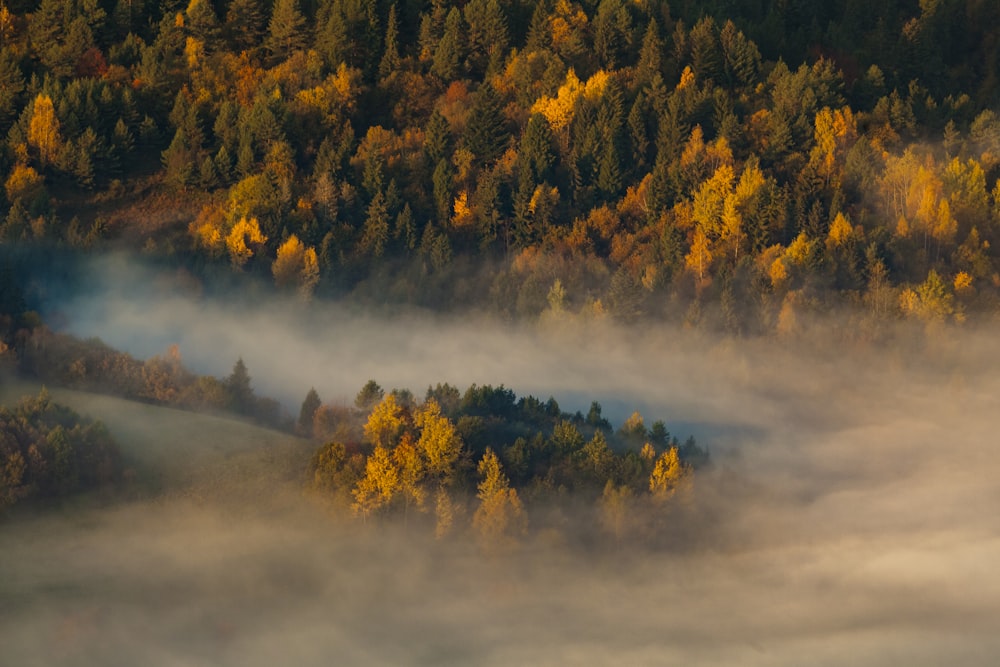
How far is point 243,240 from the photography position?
15688cm

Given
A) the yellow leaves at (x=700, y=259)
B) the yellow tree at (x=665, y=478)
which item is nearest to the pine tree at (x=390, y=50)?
the yellow leaves at (x=700, y=259)

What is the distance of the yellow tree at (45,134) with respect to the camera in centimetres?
15888

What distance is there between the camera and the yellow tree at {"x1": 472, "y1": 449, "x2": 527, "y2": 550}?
14550 centimetres

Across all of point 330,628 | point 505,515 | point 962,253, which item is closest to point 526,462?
point 505,515

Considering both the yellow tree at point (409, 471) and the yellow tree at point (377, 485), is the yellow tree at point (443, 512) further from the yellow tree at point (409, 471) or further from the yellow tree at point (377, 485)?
the yellow tree at point (377, 485)

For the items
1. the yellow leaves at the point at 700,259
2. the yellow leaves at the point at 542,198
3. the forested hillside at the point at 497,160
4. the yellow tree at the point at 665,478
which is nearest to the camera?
the yellow tree at the point at 665,478

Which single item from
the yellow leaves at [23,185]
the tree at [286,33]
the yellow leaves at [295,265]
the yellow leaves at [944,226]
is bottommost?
the yellow leaves at [295,265]

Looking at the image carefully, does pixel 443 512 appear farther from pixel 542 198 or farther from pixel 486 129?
pixel 486 129

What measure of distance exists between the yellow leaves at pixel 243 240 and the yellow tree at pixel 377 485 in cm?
1671

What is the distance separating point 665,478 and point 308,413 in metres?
17.7

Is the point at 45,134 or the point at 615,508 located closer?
the point at 615,508

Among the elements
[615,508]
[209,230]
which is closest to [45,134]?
[209,230]

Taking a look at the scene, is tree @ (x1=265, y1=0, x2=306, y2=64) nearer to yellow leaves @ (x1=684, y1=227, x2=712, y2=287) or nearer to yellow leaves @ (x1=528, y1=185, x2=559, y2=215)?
yellow leaves @ (x1=528, y1=185, x2=559, y2=215)

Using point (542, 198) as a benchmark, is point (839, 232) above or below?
above
